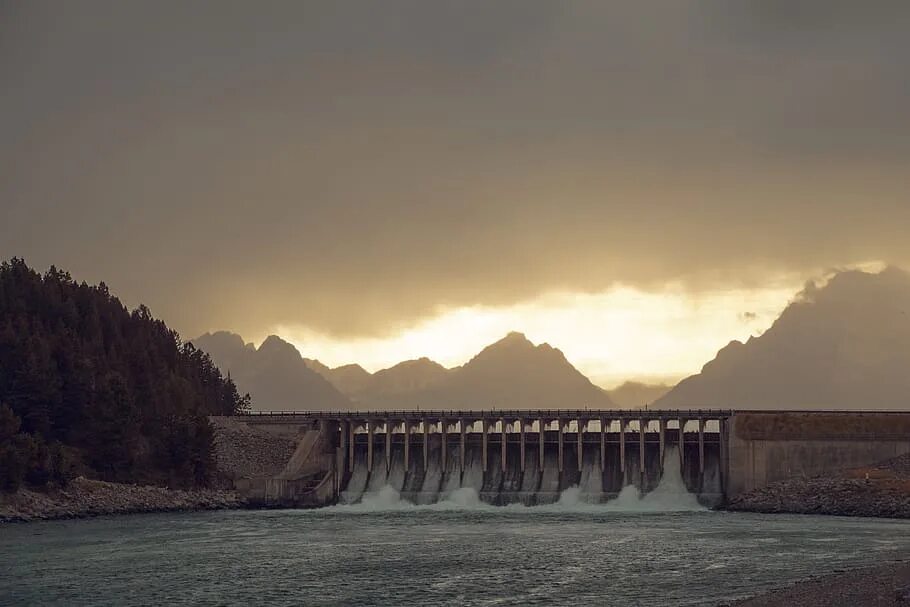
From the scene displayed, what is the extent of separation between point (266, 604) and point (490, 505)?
7403 cm

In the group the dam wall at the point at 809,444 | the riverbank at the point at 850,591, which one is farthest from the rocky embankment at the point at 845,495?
the riverbank at the point at 850,591

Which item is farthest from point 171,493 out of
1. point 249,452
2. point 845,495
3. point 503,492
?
point 845,495

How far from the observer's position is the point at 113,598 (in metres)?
70.7

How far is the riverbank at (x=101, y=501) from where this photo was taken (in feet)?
406

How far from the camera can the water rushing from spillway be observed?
137375 millimetres

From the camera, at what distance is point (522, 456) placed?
14400 centimetres

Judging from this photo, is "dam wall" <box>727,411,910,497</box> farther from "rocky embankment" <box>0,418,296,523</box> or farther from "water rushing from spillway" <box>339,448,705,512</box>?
"rocky embankment" <box>0,418,296,523</box>

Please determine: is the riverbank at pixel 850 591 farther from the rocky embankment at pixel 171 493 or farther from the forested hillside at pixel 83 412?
the forested hillside at pixel 83 412

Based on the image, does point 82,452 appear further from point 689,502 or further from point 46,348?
point 689,502

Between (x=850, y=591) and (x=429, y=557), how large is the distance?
120 feet

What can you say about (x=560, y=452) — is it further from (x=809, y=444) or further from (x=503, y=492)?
(x=809, y=444)

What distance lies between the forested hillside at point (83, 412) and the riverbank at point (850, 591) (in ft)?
293

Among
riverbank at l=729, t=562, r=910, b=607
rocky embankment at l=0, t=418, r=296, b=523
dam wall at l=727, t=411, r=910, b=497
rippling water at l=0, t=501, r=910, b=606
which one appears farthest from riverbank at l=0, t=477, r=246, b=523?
riverbank at l=729, t=562, r=910, b=607

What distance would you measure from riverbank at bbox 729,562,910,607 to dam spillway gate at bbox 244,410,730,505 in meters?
67.0
